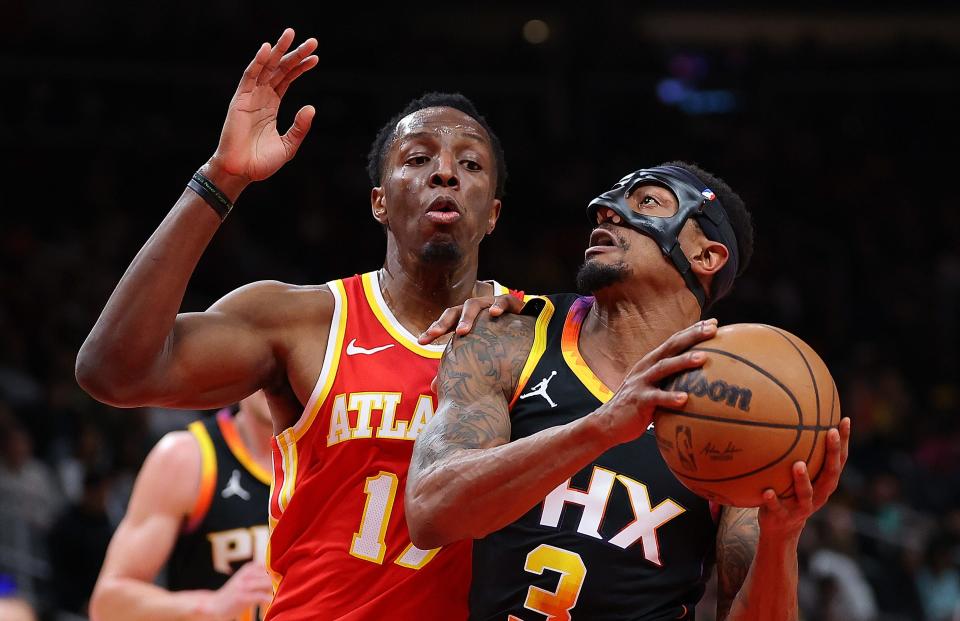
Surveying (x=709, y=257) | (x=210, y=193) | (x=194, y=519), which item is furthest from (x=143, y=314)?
(x=194, y=519)

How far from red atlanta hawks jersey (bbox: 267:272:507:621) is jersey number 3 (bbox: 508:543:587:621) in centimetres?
29

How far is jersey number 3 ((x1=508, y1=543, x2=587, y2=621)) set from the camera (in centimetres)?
352

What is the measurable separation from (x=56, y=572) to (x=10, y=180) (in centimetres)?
635

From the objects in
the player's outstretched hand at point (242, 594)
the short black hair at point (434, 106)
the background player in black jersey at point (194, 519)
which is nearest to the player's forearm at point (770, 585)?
the short black hair at point (434, 106)

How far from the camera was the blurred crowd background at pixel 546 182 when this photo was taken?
10.2 meters

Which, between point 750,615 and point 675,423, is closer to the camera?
point 675,423

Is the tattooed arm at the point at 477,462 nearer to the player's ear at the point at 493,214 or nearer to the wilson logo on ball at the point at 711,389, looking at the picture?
the wilson logo on ball at the point at 711,389

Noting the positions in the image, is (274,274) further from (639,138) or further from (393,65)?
(639,138)

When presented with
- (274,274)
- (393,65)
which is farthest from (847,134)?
(274,274)

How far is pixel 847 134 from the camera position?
17.4 meters

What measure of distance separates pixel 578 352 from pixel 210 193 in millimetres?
1179

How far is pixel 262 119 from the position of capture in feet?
12.4

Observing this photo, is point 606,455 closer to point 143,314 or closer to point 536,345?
point 536,345

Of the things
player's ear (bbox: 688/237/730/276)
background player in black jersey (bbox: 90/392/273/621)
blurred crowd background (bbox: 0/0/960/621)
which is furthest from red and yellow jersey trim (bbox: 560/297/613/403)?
blurred crowd background (bbox: 0/0/960/621)
